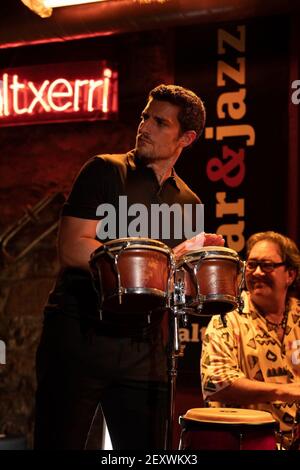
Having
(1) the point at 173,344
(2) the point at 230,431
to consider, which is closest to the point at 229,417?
(2) the point at 230,431

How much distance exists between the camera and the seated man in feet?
10.9

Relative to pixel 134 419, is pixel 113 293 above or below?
above

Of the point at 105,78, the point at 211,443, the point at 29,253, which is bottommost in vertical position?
the point at 211,443

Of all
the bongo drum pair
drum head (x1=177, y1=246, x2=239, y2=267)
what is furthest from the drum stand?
drum head (x1=177, y1=246, x2=239, y2=267)

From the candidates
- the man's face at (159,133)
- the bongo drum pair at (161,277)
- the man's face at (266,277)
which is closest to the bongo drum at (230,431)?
the bongo drum pair at (161,277)

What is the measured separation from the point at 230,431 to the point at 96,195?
110 centimetres

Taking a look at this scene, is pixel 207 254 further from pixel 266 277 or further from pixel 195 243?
pixel 266 277

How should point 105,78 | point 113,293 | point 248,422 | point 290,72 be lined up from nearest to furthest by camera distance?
point 113,293 → point 248,422 → point 290,72 → point 105,78

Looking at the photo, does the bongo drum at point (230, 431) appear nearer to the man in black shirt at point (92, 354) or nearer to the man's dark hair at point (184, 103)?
the man in black shirt at point (92, 354)

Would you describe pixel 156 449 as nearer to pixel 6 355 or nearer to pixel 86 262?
pixel 86 262

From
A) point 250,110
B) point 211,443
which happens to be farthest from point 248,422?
point 250,110

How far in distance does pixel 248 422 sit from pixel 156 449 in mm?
405

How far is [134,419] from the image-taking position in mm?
2727
